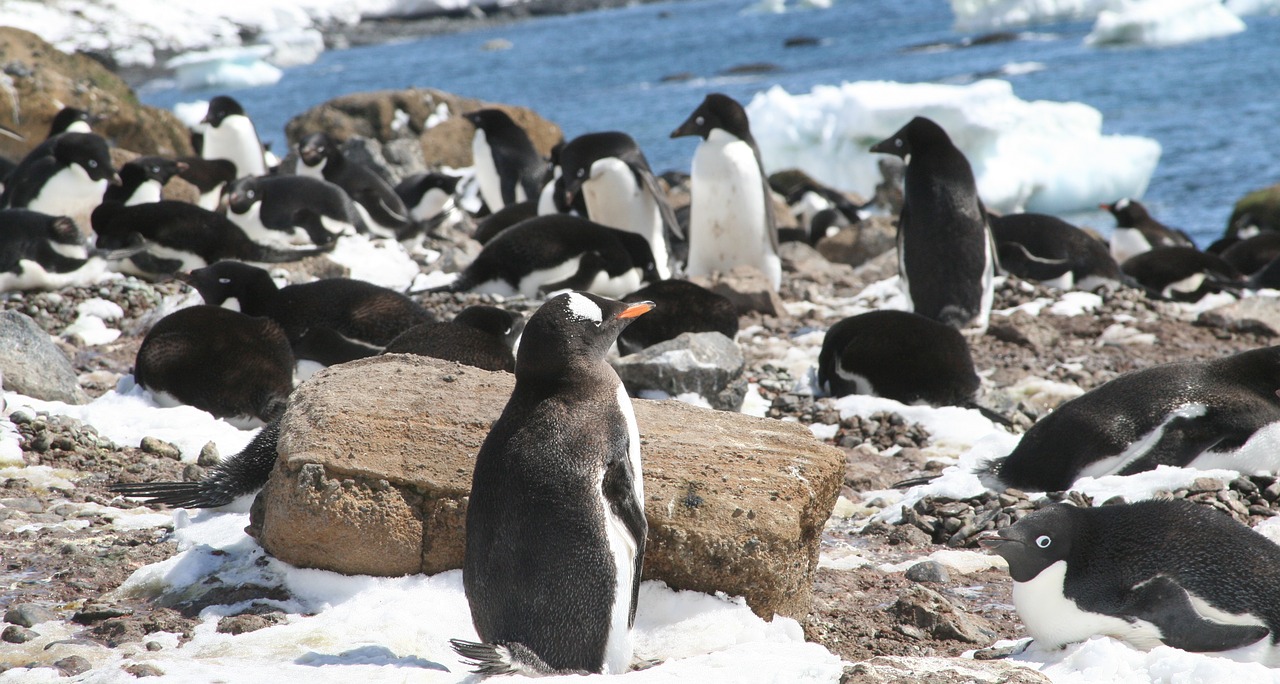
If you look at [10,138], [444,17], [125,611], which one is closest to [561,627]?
[125,611]

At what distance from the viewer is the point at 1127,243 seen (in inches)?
428

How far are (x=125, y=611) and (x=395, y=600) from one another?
62cm

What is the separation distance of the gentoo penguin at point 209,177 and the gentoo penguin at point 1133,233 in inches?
299

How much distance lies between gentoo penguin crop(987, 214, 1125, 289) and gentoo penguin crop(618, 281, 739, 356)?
114 inches

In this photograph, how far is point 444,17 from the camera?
67.8 m

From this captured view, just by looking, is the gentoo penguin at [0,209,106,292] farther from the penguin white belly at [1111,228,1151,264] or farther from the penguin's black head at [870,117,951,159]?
Result: the penguin white belly at [1111,228,1151,264]

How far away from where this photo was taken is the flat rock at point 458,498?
2953mm

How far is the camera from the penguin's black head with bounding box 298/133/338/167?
10.3 meters

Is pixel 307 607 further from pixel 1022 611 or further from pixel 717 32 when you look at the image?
pixel 717 32

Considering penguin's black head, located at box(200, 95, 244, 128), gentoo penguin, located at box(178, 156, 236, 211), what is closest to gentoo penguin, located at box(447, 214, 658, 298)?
gentoo penguin, located at box(178, 156, 236, 211)

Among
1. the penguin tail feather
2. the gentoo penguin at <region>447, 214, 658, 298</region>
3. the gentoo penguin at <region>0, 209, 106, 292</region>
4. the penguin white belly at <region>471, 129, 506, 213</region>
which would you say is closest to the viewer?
the penguin tail feather

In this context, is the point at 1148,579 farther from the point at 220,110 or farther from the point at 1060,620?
the point at 220,110

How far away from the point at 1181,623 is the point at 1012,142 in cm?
1475

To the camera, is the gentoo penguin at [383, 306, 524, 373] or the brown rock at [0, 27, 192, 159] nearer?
the gentoo penguin at [383, 306, 524, 373]
